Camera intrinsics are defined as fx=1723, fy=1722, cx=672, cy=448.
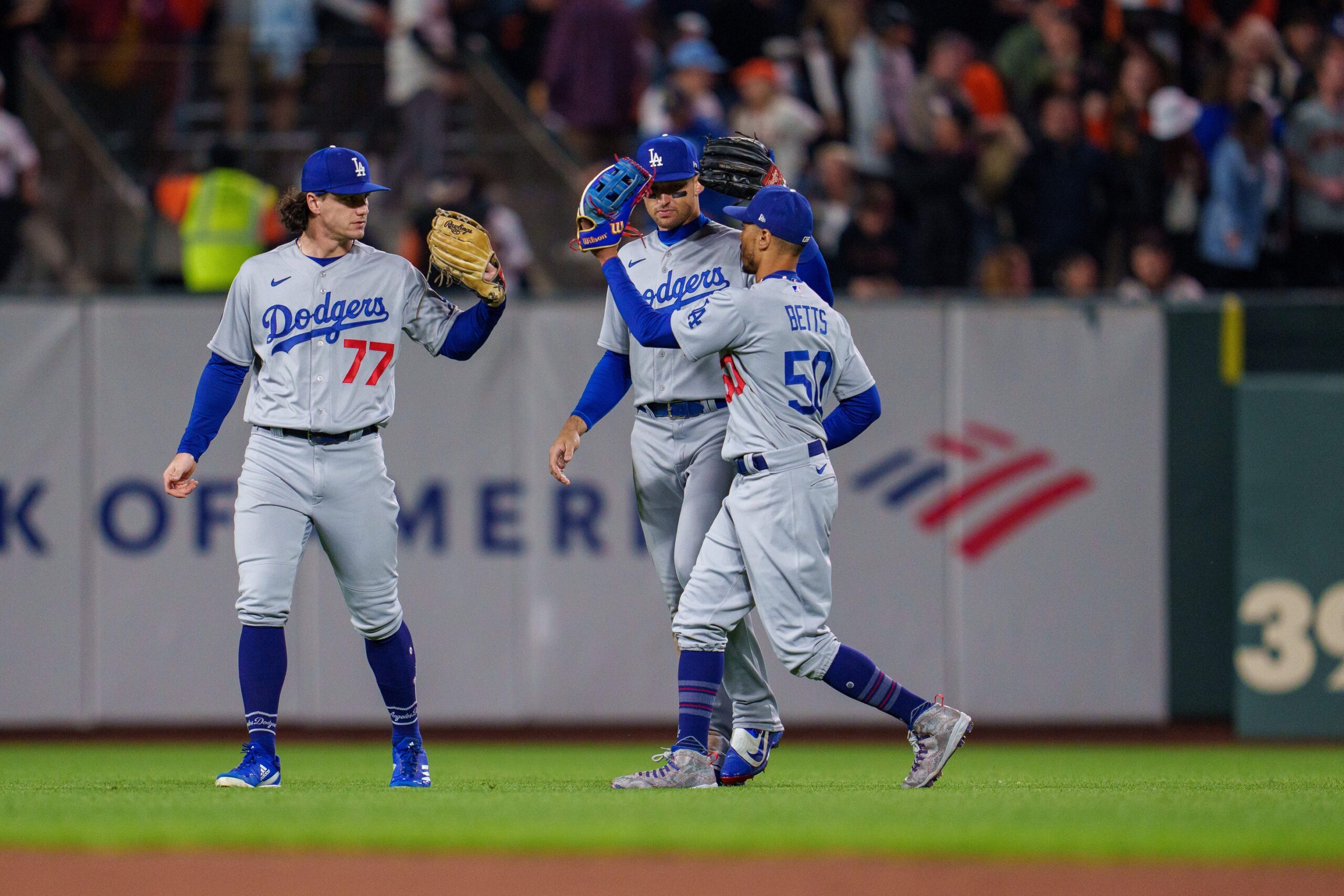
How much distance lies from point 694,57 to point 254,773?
6871 millimetres

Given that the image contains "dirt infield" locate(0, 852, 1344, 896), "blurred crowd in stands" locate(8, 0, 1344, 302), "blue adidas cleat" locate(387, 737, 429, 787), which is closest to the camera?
"dirt infield" locate(0, 852, 1344, 896)

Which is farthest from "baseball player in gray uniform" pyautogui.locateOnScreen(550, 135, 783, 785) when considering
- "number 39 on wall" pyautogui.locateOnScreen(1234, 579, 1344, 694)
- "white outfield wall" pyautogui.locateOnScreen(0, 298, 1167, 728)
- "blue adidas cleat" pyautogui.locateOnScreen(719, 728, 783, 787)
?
"number 39 on wall" pyautogui.locateOnScreen(1234, 579, 1344, 694)

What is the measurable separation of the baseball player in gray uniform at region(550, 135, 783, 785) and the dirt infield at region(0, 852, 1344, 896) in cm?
163

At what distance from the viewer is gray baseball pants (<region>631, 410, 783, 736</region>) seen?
5.59 m

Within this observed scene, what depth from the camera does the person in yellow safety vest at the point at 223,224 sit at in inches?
389

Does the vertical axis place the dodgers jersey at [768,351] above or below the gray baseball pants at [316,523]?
above

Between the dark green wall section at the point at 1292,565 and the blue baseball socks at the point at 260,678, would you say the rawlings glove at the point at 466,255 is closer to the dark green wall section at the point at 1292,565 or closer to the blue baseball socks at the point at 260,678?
the blue baseball socks at the point at 260,678

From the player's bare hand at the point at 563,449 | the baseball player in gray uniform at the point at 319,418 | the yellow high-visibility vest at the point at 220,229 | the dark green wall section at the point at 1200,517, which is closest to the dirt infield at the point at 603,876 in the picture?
the baseball player in gray uniform at the point at 319,418

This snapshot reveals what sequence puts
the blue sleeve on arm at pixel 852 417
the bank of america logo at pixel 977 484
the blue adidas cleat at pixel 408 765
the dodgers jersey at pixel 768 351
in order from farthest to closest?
1. the bank of america logo at pixel 977 484
2. the blue adidas cleat at pixel 408 765
3. the blue sleeve on arm at pixel 852 417
4. the dodgers jersey at pixel 768 351

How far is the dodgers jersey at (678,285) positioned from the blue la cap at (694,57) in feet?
18.2

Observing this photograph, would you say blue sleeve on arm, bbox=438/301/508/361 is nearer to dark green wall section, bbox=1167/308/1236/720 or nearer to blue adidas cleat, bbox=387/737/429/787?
blue adidas cleat, bbox=387/737/429/787

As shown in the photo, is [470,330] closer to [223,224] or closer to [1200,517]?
[223,224]

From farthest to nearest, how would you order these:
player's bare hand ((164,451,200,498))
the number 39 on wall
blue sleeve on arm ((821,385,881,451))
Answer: the number 39 on wall < blue sleeve on arm ((821,385,881,451)) < player's bare hand ((164,451,200,498))

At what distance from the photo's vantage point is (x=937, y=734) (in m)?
5.25
